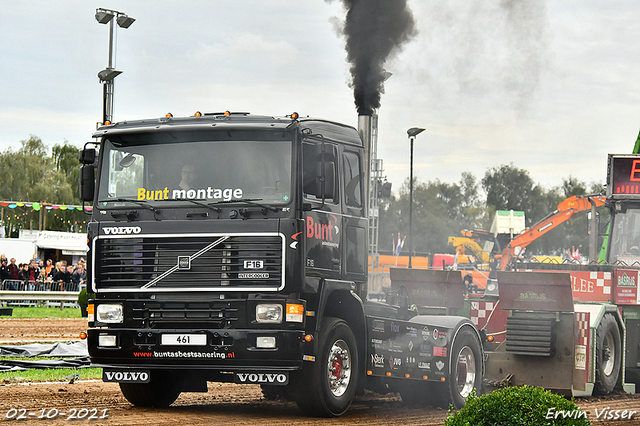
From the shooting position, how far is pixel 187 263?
30.5 feet

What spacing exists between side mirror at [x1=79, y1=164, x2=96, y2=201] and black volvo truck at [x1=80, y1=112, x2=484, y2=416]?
0.02m

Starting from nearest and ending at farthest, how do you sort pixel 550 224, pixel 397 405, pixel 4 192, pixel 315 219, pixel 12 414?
pixel 12 414
pixel 315 219
pixel 397 405
pixel 550 224
pixel 4 192

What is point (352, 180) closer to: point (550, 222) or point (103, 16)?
point (103, 16)

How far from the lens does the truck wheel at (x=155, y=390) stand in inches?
403

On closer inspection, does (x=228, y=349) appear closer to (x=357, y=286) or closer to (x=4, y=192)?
(x=357, y=286)

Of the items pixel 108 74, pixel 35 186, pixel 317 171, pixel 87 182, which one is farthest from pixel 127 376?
pixel 35 186

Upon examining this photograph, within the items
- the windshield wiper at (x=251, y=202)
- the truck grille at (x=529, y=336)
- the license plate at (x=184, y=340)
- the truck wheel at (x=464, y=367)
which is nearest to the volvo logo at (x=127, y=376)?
the license plate at (x=184, y=340)

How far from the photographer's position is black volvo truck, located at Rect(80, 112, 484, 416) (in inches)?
359

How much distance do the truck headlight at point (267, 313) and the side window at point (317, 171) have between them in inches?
48.6

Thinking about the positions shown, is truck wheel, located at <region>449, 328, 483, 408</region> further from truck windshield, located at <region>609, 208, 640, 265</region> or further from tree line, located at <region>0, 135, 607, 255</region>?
tree line, located at <region>0, 135, 607, 255</region>

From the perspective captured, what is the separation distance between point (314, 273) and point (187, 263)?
1.34 metres

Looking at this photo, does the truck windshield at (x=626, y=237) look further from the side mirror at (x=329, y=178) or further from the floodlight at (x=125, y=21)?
the floodlight at (x=125, y=21)

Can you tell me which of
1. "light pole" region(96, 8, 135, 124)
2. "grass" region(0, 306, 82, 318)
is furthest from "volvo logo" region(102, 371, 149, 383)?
"grass" region(0, 306, 82, 318)

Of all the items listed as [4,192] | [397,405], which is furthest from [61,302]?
[4,192]
